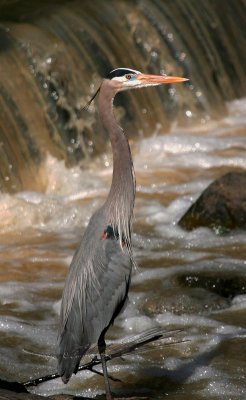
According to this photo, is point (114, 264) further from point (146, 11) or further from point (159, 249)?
point (146, 11)

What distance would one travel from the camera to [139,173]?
1038 cm

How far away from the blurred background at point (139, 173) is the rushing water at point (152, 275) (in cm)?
1

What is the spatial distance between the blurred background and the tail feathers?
438mm

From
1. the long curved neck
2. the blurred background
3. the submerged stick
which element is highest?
the long curved neck

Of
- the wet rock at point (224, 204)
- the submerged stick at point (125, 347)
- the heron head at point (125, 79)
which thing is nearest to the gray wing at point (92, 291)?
the submerged stick at point (125, 347)

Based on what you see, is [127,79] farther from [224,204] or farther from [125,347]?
[224,204]

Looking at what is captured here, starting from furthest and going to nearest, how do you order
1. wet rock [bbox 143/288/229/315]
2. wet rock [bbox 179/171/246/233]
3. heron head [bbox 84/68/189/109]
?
1. wet rock [bbox 179/171/246/233]
2. wet rock [bbox 143/288/229/315]
3. heron head [bbox 84/68/189/109]

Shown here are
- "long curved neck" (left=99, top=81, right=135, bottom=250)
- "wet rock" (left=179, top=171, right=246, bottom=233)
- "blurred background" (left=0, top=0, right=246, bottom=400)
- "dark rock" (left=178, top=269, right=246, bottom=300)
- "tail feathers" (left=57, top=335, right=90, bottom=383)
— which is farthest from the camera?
"wet rock" (left=179, top=171, right=246, bottom=233)

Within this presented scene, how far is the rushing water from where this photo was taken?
590cm

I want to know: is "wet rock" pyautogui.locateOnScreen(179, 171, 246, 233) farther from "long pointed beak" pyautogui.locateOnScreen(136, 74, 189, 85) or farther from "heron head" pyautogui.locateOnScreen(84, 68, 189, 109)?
"heron head" pyautogui.locateOnScreen(84, 68, 189, 109)

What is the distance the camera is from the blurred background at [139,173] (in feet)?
20.3

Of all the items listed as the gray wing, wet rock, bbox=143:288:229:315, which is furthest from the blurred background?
the gray wing

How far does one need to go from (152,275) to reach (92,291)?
204cm

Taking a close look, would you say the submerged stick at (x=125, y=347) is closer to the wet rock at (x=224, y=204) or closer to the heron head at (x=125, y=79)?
the heron head at (x=125, y=79)
